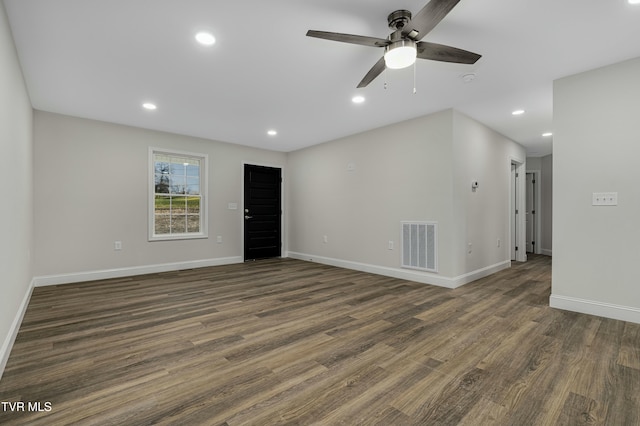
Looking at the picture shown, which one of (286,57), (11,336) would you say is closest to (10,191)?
(11,336)

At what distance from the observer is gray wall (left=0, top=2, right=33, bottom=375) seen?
80.7 inches

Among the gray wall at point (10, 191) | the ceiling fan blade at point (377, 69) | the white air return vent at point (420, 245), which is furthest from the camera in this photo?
the white air return vent at point (420, 245)

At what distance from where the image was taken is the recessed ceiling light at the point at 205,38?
7.85 feet

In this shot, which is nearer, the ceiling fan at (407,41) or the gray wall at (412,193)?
the ceiling fan at (407,41)

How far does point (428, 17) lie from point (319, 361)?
2.37m

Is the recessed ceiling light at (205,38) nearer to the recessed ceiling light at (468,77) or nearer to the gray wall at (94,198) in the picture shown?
the recessed ceiling light at (468,77)

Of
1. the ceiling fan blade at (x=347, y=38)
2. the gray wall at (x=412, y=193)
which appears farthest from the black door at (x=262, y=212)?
the ceiling fan blade at (x=347, y=38)

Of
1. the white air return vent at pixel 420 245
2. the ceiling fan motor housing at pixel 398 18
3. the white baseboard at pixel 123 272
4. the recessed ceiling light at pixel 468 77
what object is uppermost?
the recessed ceiling light at pixel 468 77

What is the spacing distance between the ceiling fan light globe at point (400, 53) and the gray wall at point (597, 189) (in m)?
2.22

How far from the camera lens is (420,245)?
4430 mm

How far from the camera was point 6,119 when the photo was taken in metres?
2.20

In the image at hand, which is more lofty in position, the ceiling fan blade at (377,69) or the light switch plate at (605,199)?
the ceiling fan blade at (377,69)

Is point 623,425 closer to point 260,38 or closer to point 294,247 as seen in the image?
point 260,38

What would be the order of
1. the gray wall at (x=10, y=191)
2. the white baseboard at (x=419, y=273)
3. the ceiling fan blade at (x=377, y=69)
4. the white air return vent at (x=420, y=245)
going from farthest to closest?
the white air return vent at (x=420, y=245), the white baseboard at (x=419, y=273), the ceiling fan blade at (x=377, y=69), the gray wall at (x=10, y=191)
